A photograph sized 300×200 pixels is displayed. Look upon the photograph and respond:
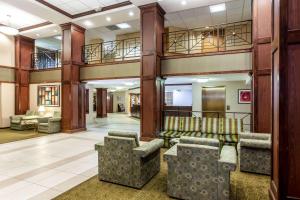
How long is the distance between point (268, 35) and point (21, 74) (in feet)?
35.4

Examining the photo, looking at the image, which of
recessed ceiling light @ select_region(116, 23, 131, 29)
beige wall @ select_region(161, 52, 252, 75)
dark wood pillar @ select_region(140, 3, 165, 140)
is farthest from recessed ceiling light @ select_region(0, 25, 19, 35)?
beige wall @ select_region(161, 52, 252, 75)

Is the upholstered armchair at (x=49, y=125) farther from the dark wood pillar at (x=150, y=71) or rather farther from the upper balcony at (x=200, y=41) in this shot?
the dark wood pillar at (x=150, y=71)

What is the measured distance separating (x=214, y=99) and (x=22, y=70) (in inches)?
387

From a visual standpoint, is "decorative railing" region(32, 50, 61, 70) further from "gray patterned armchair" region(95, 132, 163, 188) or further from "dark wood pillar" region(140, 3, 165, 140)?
"gray patterned armchair" region(95, 132, 163, 188)

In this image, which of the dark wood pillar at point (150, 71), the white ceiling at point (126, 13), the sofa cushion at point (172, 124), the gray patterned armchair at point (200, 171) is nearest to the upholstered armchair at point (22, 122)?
the white ceiling at point (126, 13)

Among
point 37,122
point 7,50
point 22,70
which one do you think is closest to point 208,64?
point 37,122

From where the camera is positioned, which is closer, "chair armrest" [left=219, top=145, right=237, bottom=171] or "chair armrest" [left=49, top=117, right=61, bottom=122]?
"chair armrest" [left=219, top=145, right=237, bottom=171]

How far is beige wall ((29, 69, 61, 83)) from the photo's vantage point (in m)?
8.93

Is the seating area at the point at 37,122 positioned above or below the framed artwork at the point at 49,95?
below

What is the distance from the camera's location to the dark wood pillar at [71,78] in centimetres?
798

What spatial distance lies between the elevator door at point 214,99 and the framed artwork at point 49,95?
24.0ft

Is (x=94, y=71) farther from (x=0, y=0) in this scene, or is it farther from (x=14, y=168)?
(x=14, y=168)

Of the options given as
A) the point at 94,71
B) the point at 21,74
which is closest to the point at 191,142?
the point at 94,71

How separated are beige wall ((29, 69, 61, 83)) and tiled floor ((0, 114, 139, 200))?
3.62 meters
